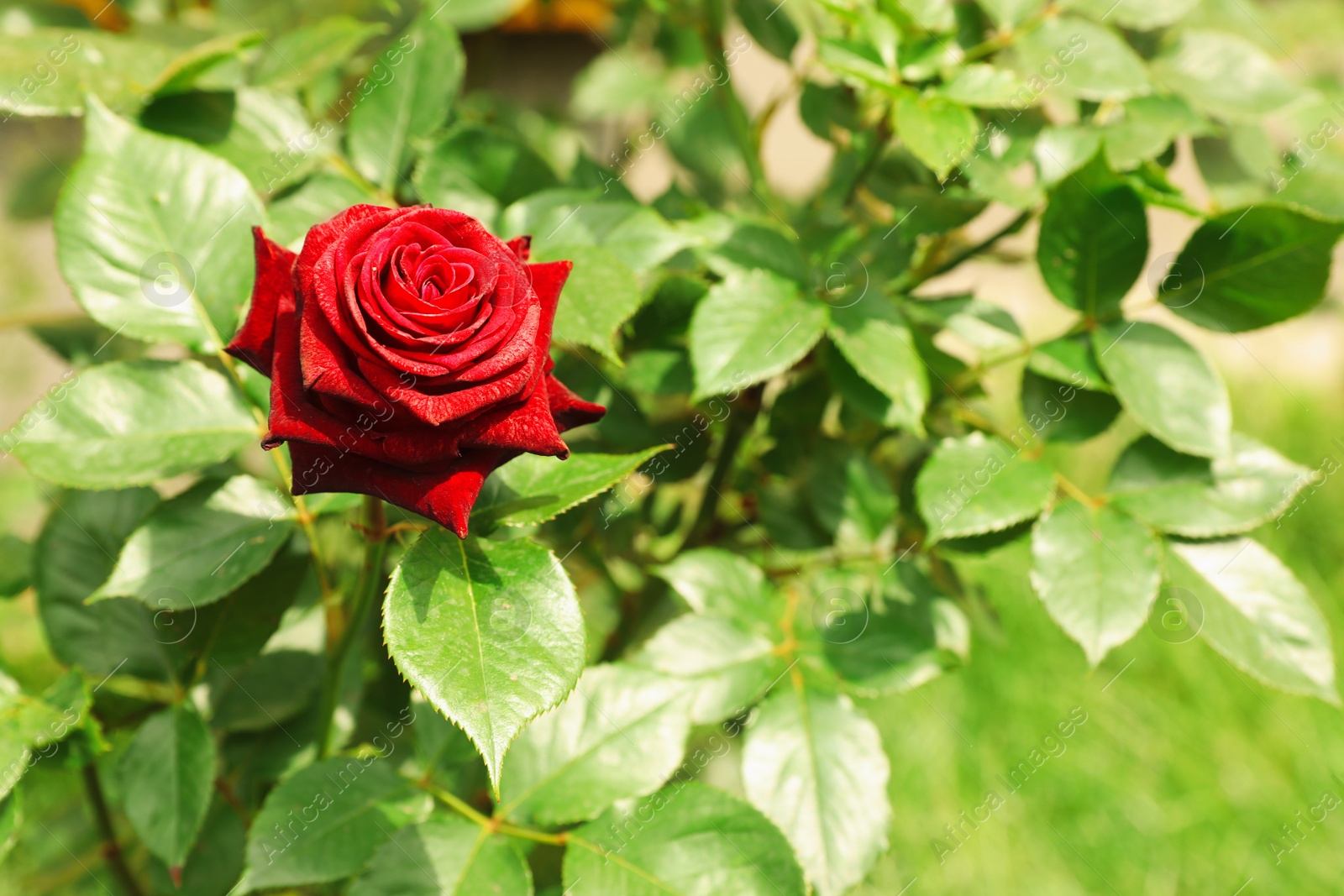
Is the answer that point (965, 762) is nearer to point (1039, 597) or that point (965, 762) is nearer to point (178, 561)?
point (1039, 597)

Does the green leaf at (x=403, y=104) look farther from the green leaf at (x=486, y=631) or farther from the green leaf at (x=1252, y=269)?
the green leaf at (x=1252, y=269)

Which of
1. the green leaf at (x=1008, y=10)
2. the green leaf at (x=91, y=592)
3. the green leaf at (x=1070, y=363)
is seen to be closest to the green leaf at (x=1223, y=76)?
the green leaf at (x=1008, y=10)

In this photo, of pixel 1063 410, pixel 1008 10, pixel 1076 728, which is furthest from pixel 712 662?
pixel 1076 728

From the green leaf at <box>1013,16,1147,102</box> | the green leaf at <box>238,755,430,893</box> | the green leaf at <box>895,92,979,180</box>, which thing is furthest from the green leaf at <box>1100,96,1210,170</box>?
the green leaf at <box>238,755,430,893</box>

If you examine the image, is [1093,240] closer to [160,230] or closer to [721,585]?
[721,585]

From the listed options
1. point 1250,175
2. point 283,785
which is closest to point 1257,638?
point 1250,175

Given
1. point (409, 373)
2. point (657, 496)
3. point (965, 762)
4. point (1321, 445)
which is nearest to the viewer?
point (409, 373)
